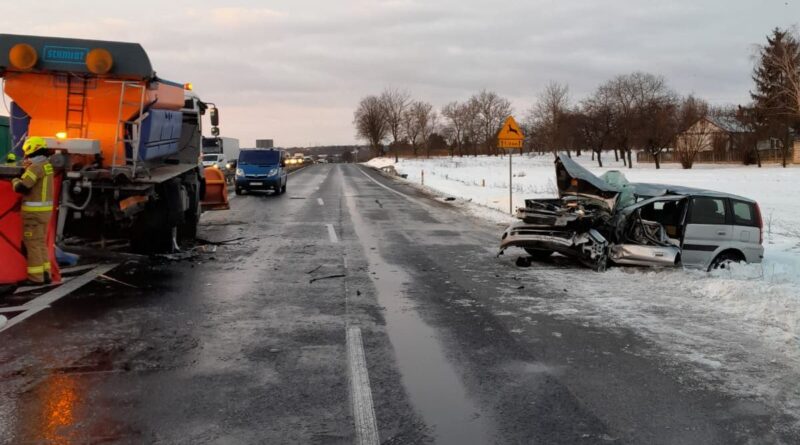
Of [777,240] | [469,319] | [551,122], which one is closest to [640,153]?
[551,122]

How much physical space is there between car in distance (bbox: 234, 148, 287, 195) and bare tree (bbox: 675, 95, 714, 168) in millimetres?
52731

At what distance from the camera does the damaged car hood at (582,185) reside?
10.1m

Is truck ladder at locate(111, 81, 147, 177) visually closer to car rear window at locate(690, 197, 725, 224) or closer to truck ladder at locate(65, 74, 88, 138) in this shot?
truck ladder at locate(65, 74, 88, 138)

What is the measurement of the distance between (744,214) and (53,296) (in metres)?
10.00

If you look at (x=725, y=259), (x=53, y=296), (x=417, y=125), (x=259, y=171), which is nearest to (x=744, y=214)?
(x=725, y=259)

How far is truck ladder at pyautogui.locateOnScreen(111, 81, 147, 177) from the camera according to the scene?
8.84 metres

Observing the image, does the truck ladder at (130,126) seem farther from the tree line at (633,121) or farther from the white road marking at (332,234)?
the tree line at (633,121)

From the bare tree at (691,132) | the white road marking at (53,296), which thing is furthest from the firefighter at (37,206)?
the bare tree at (691,132)

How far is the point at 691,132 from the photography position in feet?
226

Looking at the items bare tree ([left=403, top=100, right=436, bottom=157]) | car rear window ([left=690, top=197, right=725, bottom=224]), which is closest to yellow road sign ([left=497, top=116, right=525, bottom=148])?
car rear window ([left=690, top=197, right=725, bottom=224])

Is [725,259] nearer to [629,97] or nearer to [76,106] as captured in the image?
[76,106]

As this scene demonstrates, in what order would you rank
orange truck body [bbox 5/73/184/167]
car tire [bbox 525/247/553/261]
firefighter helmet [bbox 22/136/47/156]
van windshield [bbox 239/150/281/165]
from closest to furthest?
firefighter helmet [bbox 22/136/47/156], orange truck body [bbox 5/73/184/167], car tire [bbox 525/247/553/261], van windshield [bbox 239/150/281/165]

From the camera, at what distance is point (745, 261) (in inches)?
381

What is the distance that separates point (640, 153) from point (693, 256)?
89065 millimetres
